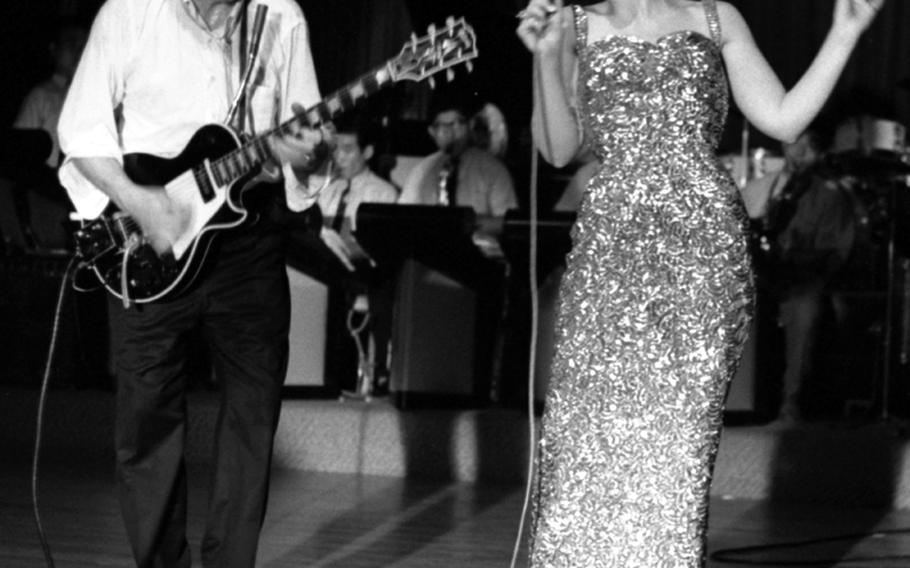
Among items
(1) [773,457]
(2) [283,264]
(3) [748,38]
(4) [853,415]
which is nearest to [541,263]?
(1) [773,457]

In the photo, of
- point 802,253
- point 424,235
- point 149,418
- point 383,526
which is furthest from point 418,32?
point 149,418

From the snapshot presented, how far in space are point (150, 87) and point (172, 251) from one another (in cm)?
43

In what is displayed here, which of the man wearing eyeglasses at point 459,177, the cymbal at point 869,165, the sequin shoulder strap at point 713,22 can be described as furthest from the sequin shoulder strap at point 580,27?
the cymbal at point 869,165

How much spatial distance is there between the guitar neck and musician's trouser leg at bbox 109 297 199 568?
14.0 inches

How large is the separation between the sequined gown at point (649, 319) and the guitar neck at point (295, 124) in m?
0.66

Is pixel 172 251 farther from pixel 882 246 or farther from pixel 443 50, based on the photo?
pixel 882 246

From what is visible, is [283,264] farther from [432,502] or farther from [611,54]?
[432,502]

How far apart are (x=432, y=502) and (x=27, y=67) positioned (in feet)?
27.0

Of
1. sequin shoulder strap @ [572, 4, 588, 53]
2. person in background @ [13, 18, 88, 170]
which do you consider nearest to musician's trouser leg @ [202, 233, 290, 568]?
sequin shoulder strap @ [572, 4, 588, 53]

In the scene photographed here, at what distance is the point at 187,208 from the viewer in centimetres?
423

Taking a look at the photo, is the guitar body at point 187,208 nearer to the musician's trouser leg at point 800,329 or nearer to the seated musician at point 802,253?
the seated musician at point 802,253

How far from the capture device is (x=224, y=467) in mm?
4340

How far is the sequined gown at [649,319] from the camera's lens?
3.72 meters

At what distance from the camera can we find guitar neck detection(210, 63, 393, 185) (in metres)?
4.21
